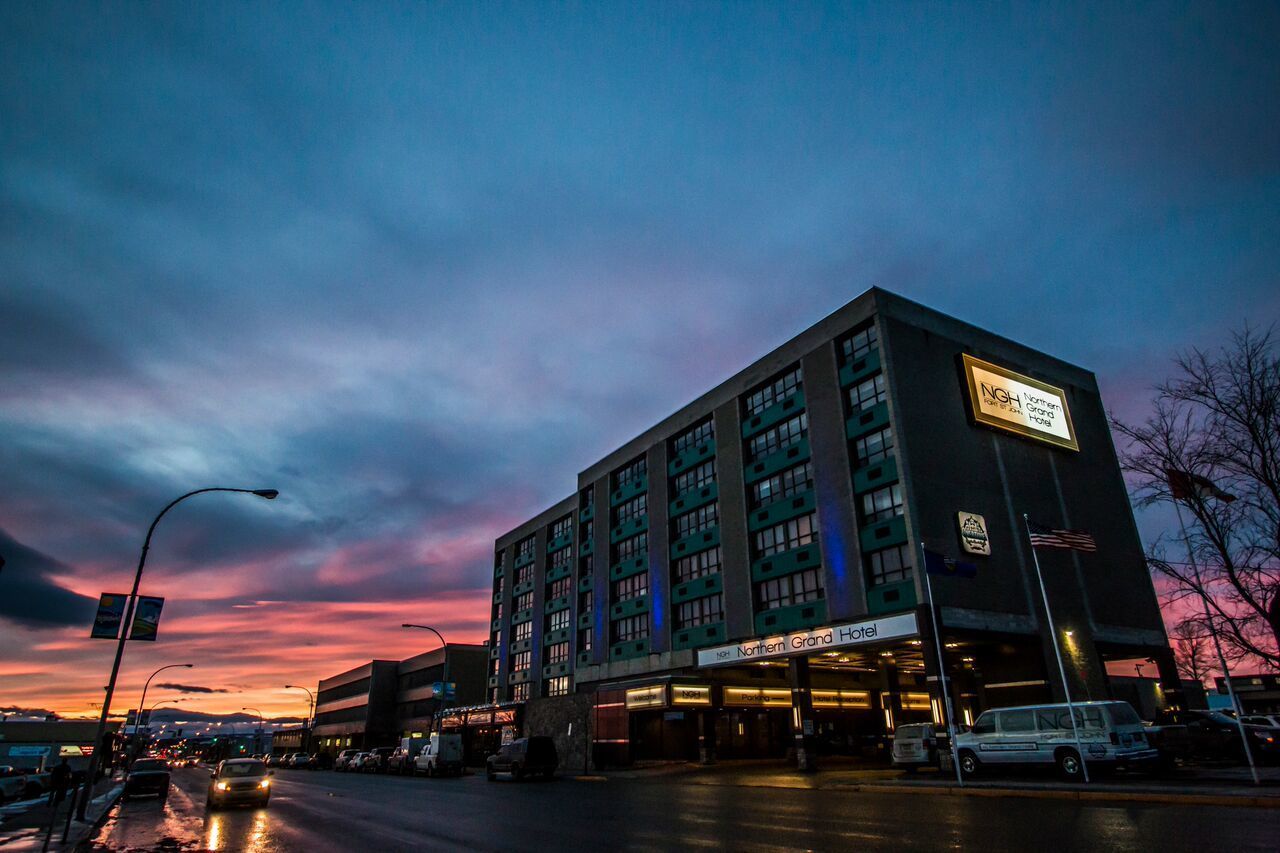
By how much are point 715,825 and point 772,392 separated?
3308 centimetres

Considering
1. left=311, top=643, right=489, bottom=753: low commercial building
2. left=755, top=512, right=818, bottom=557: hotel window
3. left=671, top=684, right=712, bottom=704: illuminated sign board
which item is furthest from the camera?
left=311, top=643, right=489, bottom=753: low commercial building

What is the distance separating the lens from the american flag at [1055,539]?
26.0 metres

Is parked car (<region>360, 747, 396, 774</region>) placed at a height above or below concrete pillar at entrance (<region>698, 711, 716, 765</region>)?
below

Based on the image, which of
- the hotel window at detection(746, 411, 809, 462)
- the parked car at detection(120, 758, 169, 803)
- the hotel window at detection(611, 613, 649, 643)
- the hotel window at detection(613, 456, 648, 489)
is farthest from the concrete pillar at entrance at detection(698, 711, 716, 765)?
the parked car at detection(120, 758, 169, 803)

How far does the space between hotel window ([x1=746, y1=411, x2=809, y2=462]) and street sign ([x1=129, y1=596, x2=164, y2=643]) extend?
3187 centimetres

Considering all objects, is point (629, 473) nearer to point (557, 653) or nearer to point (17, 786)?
point (557, 653)

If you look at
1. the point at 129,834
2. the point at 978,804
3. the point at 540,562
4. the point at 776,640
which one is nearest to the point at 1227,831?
the point at 978,804

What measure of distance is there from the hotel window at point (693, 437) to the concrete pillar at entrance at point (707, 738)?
18415 mm

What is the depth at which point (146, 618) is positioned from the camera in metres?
22.2

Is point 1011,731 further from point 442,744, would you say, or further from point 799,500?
point 442,744

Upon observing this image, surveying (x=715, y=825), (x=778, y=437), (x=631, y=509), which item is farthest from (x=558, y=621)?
(x=715, y=825)

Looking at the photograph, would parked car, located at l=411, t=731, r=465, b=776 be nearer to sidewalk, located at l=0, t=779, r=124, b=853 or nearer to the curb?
sidewalk, located at l=0, t=779, r=124, b=853

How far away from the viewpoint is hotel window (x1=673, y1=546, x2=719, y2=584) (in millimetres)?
47562

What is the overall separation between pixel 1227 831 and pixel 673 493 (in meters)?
43.1
